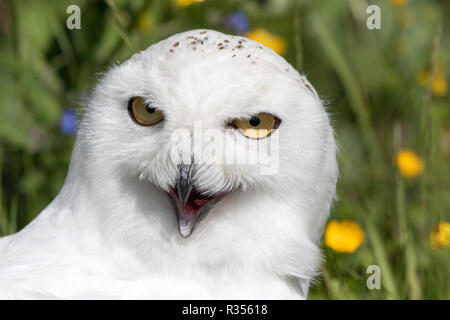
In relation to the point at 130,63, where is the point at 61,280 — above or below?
below

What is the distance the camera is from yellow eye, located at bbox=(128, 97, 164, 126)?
1.74 meters

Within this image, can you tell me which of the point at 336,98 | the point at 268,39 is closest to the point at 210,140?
the point at 268,39

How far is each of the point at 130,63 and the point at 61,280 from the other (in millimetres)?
624

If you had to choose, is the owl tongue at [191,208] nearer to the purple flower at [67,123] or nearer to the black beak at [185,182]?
the black beak at [185,182]

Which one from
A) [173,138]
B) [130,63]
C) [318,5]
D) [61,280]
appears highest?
[318,5]

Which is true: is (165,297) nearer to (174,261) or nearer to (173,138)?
(174,261)

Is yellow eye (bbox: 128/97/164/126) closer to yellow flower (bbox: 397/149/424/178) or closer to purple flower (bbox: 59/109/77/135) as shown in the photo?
purple flower (bbox: 59/109/77/135)

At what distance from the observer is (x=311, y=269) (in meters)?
1.96

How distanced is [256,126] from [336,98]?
2552 millimetres

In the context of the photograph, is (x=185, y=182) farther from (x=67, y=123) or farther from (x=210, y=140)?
(x=67, y=123)

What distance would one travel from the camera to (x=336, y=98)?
13.7 ft

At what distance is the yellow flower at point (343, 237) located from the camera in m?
2.65

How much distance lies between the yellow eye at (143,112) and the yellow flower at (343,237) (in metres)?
1.16
